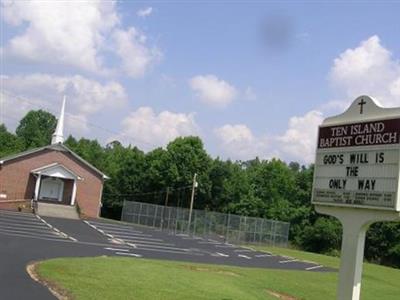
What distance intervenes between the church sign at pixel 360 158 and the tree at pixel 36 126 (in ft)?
343

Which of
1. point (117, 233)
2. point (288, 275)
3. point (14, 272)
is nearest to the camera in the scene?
point (14, 272)

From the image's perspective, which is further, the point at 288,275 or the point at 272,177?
the point at 272,177

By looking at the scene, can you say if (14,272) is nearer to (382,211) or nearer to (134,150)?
(382,211)

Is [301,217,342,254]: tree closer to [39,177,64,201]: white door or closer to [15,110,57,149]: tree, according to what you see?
[39,177,64,201]: white door

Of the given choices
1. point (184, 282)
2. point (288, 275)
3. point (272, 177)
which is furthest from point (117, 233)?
point (272, 177)

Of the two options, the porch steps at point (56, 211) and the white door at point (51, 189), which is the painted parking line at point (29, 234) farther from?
the white door at point (51, 189)

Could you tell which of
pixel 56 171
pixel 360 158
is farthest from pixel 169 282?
pixel 56 171

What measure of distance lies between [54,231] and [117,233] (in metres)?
6.41

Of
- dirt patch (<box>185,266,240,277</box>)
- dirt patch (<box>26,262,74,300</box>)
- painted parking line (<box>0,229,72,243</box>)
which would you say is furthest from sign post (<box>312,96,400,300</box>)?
painted parking line (<box>0,229,72,243</box>)

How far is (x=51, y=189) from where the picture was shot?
5753cm

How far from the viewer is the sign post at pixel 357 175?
11.3 meters

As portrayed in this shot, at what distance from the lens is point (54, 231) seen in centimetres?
3631

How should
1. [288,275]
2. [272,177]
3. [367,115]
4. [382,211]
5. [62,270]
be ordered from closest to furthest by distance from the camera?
[382,211] < [367,115] < [62,270] < [288,275] < [272,177]

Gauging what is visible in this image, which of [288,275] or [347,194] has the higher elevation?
[347,194]
